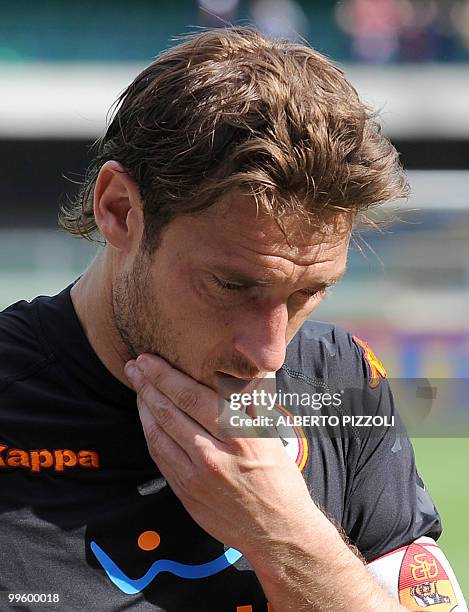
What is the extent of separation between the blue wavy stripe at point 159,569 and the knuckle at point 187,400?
10.9 inches

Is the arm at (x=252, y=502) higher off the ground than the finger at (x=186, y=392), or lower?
lower

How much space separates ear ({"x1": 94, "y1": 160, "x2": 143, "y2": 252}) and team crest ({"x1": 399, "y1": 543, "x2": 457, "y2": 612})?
76 centimetres

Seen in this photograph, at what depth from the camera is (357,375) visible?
1.85 metres

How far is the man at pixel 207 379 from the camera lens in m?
1.58

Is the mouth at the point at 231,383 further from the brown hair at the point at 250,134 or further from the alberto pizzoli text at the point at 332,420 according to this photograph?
the brown hair at the point at 250,134

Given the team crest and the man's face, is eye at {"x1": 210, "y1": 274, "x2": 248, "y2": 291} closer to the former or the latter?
the man's face

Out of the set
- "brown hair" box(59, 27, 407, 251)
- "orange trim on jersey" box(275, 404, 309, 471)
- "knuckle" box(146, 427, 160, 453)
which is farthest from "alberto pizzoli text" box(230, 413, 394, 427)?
"brown hair" box(59, 27, 407, 251)

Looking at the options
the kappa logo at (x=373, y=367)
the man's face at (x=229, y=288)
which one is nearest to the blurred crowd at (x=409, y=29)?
the kappa logo at (x=373, y=367)

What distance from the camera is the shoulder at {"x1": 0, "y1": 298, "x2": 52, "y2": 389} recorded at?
1708 mm

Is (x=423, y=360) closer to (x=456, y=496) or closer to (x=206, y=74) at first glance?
(x=456, y=496)

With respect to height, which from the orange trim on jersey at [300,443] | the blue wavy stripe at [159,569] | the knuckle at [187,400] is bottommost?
the blue wavy stripe at [159,569]

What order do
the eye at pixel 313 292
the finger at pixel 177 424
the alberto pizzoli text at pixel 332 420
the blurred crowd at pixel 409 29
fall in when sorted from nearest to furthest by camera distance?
the finger at pixel 177 424 < the eye at pixel 313 292 < the alberto pizzoli text at pixel 332 420 < the blurred crowd at pixel 409 29

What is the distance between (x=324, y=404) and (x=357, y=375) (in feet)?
0.32

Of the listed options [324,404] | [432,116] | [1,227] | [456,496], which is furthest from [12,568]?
[432,116]
